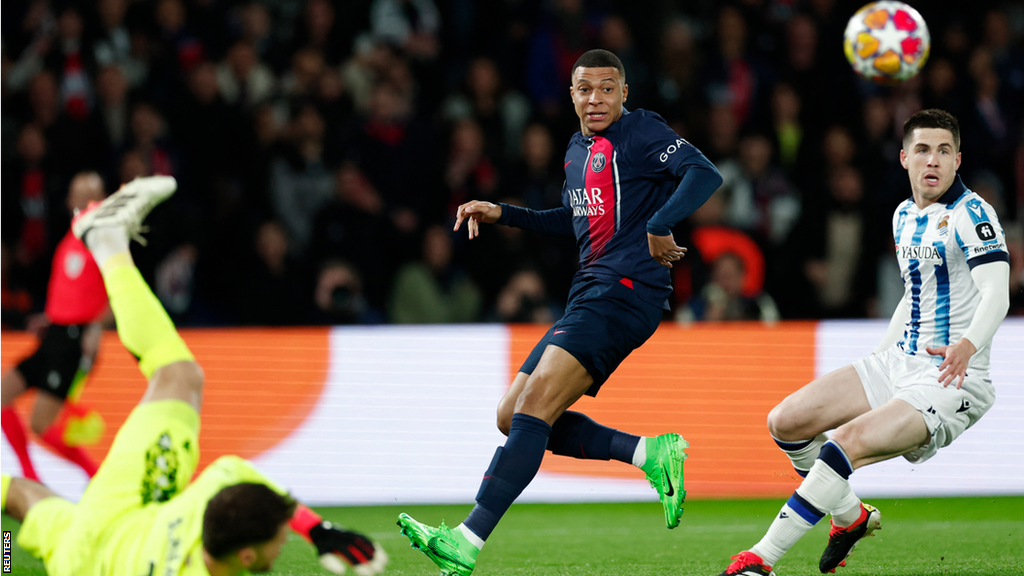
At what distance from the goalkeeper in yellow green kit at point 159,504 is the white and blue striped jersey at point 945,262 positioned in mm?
2544

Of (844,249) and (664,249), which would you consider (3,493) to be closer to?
(664,249)

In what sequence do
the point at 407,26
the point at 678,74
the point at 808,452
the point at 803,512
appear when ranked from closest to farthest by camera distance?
the point at 803,512, the point at 808,452, the point at 678,74, the point at 407,26

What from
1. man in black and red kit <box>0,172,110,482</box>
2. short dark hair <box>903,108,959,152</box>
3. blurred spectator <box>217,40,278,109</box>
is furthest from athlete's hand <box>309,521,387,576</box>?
blurred spectator <box>217,40,278,109</box>

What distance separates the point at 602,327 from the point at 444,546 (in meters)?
1.11

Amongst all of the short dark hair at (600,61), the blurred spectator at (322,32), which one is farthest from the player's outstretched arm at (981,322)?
the blurred spectator at (322,32)

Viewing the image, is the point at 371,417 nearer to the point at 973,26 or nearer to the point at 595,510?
the point at 595,510

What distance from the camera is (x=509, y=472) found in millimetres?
4332

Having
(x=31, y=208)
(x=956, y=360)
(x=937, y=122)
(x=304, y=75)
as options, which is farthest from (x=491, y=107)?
(x=956, y=360)

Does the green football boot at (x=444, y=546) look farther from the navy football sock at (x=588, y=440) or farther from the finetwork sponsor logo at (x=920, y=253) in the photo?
the finetwork sponsor logo at (x=920, y=253)

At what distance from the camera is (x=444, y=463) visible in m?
7.49

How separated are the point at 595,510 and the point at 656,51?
559 cm

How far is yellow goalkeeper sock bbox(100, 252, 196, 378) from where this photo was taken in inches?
161

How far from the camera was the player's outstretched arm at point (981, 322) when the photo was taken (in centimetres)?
410

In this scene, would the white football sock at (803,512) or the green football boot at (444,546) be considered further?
the white football sock at (803,512)
